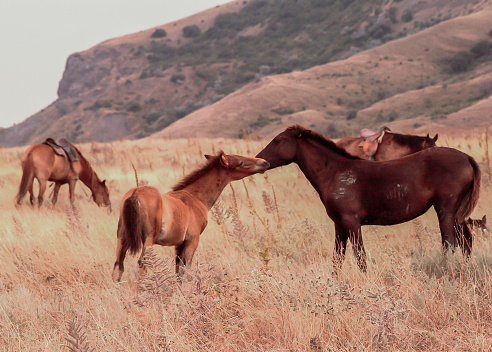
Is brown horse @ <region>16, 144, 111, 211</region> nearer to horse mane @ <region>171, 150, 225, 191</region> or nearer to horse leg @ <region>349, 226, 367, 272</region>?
horse mane @ <region>171, 150, 225, 191</region>

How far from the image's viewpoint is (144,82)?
343ft

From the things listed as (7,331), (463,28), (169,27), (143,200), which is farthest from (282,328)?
(169,27)

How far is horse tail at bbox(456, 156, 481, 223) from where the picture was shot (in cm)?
486

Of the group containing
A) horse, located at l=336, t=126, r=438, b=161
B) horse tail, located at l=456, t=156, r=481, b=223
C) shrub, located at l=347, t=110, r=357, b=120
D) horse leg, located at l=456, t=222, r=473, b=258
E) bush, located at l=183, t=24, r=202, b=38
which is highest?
horse tail, located at l=456, t=156, r=481, b=223

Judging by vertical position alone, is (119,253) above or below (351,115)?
above

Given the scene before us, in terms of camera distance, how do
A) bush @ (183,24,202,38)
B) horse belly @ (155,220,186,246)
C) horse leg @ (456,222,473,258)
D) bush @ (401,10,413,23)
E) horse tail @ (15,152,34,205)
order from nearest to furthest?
horse belly @ (155,220,186,246) → horse leg @ (456,222,473,258) → horse tail @ (15,152,34,205) → bush @ (401,10,413,23) → bush @ (183,24,202,38)

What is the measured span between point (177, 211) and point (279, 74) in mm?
85748

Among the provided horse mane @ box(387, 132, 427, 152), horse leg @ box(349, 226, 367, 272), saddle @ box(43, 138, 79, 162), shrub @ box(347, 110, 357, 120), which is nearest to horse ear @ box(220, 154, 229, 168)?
horse leg @ box(349, 226, 367, 272)

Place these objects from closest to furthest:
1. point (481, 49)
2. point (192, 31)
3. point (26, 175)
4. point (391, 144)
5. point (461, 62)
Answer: point (391, 144)
point (26, 175)
point (461, 62)
point (481, 49)
point (192, 31)

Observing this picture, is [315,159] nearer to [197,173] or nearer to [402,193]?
[402,193]

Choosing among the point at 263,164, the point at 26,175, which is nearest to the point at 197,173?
the point at 263,164

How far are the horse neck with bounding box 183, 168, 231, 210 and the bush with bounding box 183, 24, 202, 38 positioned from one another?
124 metres

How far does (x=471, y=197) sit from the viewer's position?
488cm

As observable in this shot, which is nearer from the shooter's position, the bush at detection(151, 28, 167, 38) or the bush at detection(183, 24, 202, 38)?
the bush at detection(183, 24, 202, 38)
